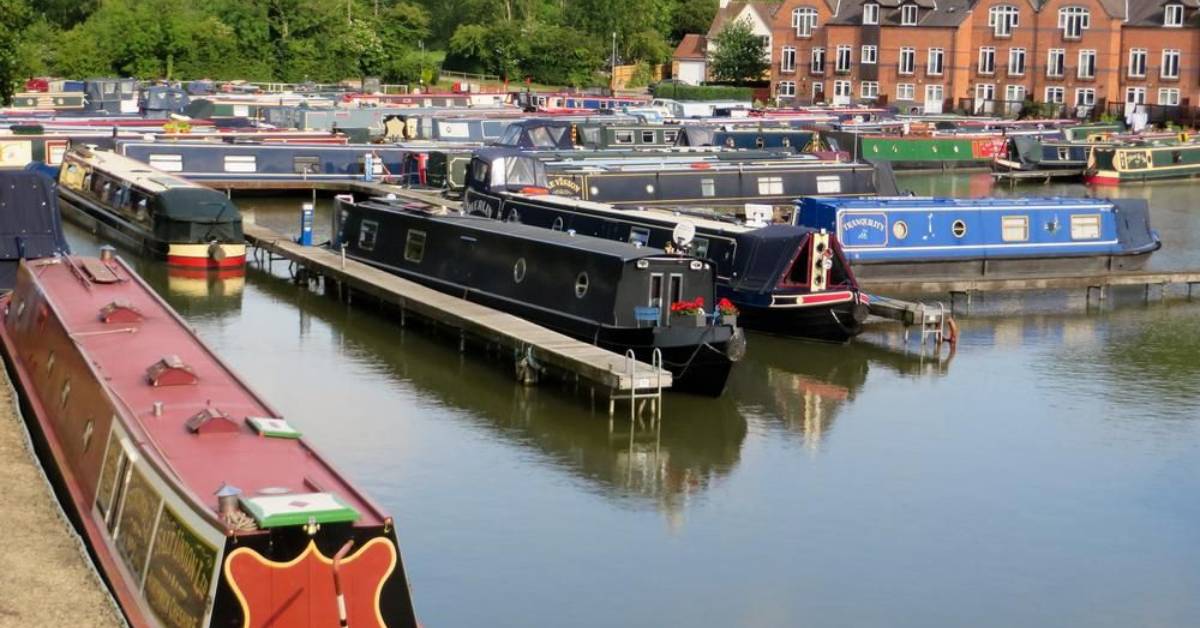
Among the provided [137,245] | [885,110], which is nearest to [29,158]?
[137,245]

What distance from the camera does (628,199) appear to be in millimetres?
40938

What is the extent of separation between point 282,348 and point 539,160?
39.7 ft

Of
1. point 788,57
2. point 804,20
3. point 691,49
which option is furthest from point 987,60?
point 691,49

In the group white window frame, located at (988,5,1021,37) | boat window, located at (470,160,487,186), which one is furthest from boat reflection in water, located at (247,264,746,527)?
white window frame, located at (988,5,1021,37)

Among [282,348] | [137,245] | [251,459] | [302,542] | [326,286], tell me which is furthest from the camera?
[137,245]

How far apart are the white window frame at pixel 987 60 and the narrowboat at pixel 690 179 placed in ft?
131

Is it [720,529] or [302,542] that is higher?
[302,542]

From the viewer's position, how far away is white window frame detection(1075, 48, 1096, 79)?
80.2 meters

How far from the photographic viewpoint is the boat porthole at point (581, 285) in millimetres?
26062

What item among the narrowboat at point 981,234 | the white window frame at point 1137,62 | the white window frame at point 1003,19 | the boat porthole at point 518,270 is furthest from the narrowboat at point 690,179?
the white window frame at point 1003,19

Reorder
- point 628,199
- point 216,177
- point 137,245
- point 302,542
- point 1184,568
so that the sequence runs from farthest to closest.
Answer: point 216,177
point 628,199
point 137,245
point 1184,568
point 302,542

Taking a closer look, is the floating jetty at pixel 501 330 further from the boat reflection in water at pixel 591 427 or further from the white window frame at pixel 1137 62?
the white window frame at pixel 1137 62

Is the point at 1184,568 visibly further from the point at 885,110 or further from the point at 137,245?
the point at 885,110

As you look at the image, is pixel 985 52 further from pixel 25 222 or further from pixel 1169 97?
pixel 25 222
